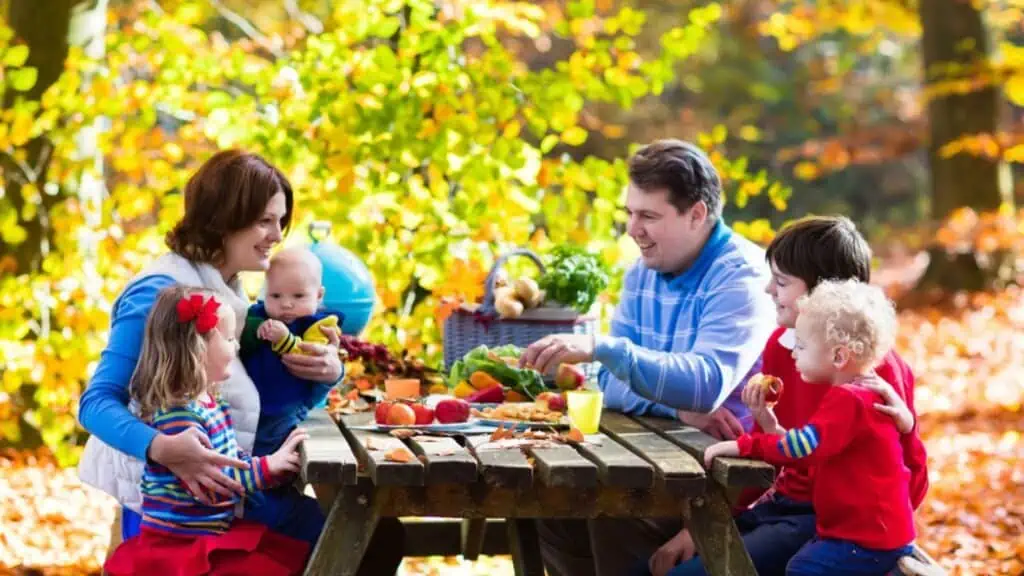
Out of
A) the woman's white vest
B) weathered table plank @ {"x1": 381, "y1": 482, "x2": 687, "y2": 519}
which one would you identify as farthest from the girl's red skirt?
weathered table plank @ {"x1": 381, "y1": 482, "x2": 687, "y2": 519}

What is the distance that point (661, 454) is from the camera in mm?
3100

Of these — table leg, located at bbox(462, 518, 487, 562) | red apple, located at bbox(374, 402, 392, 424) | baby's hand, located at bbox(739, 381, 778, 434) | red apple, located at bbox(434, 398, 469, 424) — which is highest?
baby's hand, located at bbox(739, 381, 778, 434)

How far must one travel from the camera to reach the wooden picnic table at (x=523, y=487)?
2865 millimetres

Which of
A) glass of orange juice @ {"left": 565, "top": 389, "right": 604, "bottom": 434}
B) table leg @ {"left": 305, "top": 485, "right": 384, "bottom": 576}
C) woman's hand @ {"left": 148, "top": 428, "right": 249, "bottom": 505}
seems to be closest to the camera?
table leg @ {"left": 305, "top": 485, "right": 384, "bottom": 576}

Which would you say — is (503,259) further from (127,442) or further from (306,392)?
(127,442)

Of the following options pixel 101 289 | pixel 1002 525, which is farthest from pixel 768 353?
pixel 101 289

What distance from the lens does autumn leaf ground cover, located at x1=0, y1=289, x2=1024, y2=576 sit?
5.46 m

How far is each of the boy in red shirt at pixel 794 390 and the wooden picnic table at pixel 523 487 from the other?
0.37 metres

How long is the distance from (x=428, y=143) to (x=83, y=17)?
2354mm

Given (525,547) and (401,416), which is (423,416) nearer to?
(401,416)

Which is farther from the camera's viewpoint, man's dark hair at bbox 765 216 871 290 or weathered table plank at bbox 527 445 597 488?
man's dark hair at bbox 765 216 871 290

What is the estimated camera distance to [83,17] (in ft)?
23.6

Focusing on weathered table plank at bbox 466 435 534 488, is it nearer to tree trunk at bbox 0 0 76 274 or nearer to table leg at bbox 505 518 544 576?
table leg at bbox 505 518 544 576

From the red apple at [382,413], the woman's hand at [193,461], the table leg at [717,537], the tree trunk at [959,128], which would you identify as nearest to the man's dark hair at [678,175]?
the red apple at [382,413]
